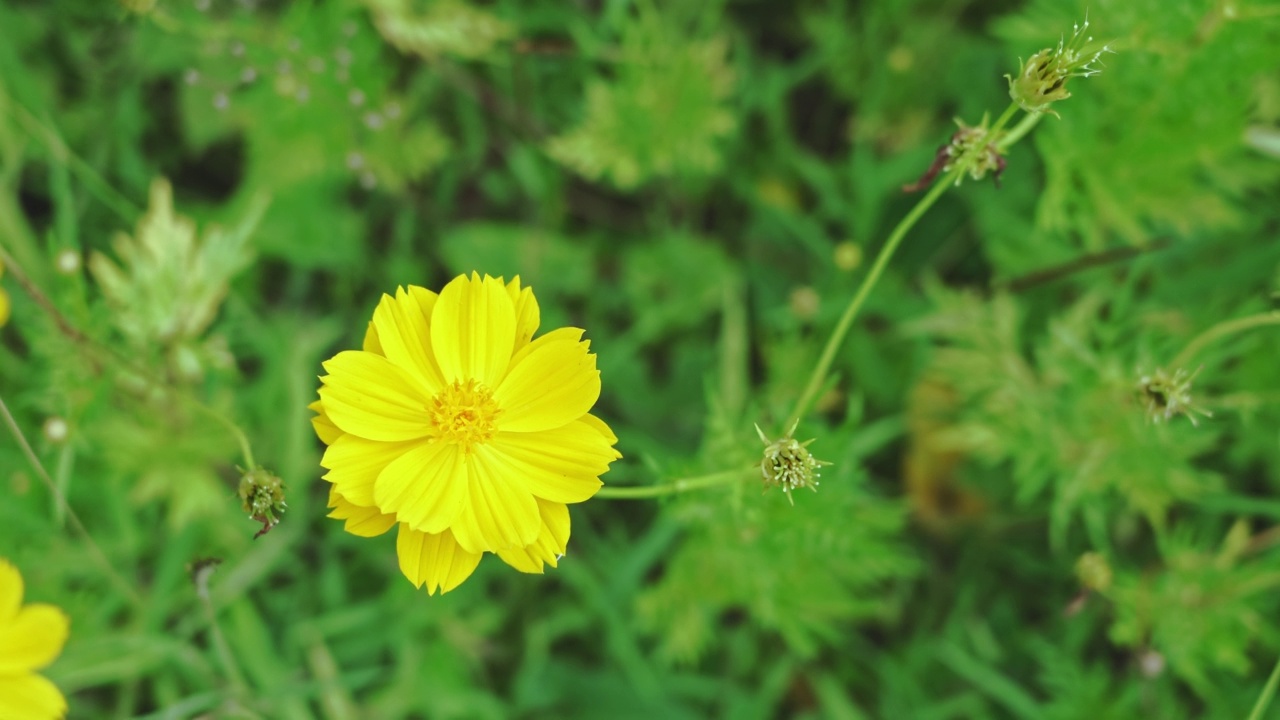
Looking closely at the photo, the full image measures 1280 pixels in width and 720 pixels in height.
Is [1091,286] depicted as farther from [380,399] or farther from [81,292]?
[81,292]

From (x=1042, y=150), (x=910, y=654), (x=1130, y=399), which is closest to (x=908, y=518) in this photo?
(x=910, y=654)

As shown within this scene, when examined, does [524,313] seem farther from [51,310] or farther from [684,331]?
[684,331]

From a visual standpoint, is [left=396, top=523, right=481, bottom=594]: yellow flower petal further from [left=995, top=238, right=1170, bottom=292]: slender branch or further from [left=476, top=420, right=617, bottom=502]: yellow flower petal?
[left=995, top=238, right=1170, bottom=292]: slender branch

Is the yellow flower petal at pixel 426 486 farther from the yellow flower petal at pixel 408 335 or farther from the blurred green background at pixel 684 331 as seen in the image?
the blurred green background at pixel 684 331

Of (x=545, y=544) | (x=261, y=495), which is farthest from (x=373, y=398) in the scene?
(x=545, y=544)

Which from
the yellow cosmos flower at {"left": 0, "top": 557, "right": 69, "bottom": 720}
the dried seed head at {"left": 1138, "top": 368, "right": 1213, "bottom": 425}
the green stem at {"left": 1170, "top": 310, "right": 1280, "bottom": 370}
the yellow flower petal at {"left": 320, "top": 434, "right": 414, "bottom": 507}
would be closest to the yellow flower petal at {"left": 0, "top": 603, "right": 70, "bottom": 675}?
the yellow cosmos flower at {"left": 0, "top": 557, "right": 69, "bottom": 720}

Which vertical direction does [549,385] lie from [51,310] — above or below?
below

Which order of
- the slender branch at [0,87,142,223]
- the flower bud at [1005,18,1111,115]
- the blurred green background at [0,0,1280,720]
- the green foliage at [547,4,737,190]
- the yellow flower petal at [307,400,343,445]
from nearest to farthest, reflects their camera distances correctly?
the flower bud at [1005,18,1111,115]
the yellow flower petal at [307,400,343,445]
the blurred green background at [0,0,1280,720]
the slender branch at [0,87,142,223]
the green foliage at [547,4,737,190]
